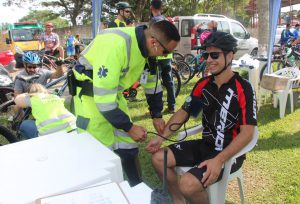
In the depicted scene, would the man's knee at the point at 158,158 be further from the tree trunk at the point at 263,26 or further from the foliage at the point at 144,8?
the foliage at the point at 144,8

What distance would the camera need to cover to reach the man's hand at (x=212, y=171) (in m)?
2.06

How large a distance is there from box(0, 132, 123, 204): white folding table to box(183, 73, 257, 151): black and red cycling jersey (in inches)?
48.9

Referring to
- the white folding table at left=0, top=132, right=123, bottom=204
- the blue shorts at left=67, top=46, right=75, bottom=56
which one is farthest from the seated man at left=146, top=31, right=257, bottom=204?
the blue shorts at left=67, top=46, right=75, bottom=56

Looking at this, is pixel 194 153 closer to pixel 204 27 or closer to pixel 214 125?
pixel 214 125

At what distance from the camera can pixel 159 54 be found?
1886 millimetres

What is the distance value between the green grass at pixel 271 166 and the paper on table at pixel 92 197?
2.22m

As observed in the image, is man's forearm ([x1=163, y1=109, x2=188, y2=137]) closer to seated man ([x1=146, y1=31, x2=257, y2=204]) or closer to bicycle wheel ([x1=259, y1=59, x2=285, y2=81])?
seated man ([x1=146, y1=31, x2=257, y2=204])

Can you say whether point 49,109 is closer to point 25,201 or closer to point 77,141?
point 77,141

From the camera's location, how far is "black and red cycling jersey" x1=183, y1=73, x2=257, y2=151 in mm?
2178

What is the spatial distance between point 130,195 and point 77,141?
41 cm

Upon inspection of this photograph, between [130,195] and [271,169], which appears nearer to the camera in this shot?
[130,195]

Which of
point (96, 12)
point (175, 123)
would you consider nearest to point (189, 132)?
point (175, 123)

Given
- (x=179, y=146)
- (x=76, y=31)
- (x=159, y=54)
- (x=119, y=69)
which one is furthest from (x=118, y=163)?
(x=76, y=31)

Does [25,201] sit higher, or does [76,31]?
[76,31]
